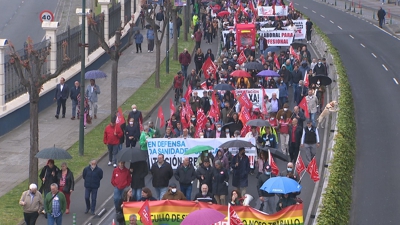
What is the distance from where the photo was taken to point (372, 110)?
33812mm

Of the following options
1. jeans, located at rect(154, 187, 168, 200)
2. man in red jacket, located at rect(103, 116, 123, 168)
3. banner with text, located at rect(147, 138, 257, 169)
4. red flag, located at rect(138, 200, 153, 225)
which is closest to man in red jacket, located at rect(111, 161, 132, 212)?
jeans, located at rect(154, 187, 168, 200)

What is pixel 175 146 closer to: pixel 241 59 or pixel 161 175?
pixel 161 175

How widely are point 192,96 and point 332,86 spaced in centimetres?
867

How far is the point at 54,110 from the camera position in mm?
32438

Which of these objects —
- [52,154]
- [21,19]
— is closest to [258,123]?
[52,154]

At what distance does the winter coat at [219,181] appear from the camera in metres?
20.8

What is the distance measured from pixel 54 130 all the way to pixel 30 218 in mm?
10757

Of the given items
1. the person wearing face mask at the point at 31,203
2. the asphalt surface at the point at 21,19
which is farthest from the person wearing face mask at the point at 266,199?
the asphalt surface at the point at 21,19

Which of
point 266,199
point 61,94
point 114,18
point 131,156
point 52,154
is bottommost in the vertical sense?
A: point 266,199

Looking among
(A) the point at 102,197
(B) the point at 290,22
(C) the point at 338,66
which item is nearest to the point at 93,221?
(A) the point at 102,197

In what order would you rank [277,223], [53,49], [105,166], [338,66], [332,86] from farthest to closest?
[338,66], [332,86], [53,49], [105,166], [277,223]

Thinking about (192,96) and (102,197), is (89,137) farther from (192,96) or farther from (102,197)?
(102,197)

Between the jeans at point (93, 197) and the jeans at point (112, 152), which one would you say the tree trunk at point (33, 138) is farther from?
the jeans at point (112, 152)

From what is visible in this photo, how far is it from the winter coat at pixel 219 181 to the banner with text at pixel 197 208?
2337 mm
